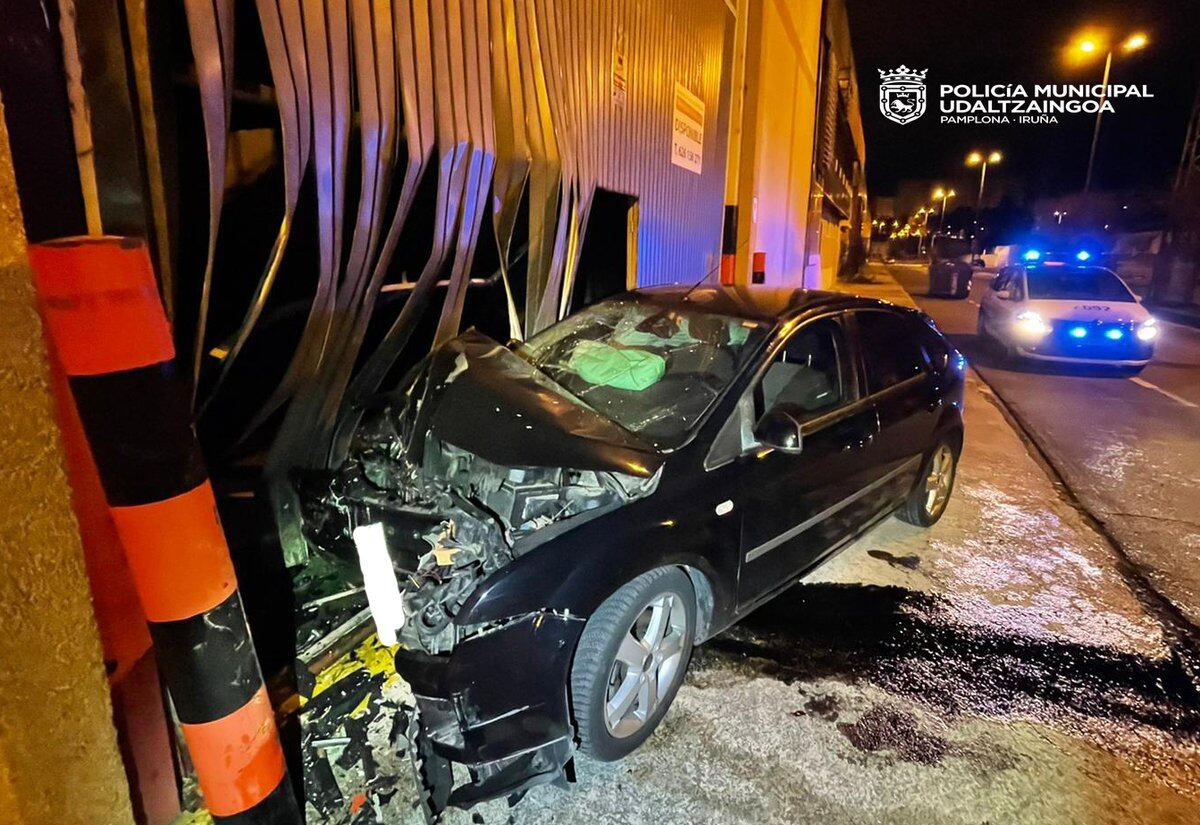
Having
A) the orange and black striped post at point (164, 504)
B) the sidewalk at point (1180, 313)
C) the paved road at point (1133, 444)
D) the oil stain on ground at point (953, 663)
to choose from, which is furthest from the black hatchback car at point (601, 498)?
the sidewalk at point (1180, 313)

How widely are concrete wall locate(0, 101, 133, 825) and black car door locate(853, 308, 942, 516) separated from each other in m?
3.31

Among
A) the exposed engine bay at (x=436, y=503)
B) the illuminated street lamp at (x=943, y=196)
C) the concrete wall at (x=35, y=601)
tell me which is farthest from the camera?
the illuminated street lamp at (x=943, y=196)

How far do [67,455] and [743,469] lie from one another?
2236mm

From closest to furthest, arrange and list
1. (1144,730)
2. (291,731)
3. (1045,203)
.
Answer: (291,731), (1144,730), (1045,203)

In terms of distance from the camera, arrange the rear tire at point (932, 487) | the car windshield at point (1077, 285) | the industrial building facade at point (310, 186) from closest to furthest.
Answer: the industrial building facade at point (310, 186), the rear tire at point (932, 487), the car windshield at point (1077, 285)

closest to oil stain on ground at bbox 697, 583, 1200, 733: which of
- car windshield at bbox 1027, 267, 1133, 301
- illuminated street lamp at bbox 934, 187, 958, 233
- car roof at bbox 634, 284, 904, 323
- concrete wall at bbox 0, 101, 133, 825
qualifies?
car roof at bbox 634, 284, 904, 323

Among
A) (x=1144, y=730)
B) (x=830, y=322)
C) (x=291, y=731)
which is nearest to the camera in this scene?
(x=291, y=731)

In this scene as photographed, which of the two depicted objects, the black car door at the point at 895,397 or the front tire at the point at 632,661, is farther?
the black car door at the point at 895,397

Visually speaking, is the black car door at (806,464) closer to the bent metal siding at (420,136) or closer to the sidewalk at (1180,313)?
the bent metal siding at (420,136)

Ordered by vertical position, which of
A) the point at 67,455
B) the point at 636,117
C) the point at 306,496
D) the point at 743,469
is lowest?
the point at 306,496

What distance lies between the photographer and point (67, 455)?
1.84 metres

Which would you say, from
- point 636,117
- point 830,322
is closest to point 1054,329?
point 636,117

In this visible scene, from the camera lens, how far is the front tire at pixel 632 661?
2.42m

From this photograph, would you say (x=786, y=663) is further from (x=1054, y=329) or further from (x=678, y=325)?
(x=1054, y=329)
